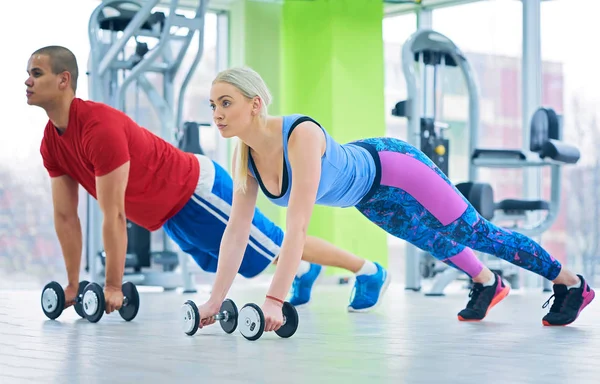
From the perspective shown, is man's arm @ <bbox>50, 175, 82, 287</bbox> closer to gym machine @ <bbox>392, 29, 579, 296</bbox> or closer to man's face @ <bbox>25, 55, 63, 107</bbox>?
man's face @ <bbox>25, 55, 63, 107</bbox>

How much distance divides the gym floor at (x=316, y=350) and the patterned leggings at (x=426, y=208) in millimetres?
260

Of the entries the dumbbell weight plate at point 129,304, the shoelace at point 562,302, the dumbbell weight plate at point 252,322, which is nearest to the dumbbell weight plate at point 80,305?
the dumbbell weight plate at point 129,304

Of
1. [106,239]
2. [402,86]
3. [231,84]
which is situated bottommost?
[106,239]

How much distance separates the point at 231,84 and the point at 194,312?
2.22 ft

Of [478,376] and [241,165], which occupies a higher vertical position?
[241,165]

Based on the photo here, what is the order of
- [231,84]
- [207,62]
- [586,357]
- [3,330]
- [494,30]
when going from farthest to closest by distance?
[207,62] → [494,30] → [3,330] → [231,84] → [586,357]

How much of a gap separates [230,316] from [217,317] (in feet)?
0.13

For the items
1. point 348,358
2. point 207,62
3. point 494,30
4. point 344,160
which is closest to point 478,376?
point 348,358

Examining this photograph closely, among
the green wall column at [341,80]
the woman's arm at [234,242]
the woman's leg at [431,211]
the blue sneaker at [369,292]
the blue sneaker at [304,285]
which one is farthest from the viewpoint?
the green wall column at [341,80]

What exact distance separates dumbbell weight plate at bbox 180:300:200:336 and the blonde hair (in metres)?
0.38

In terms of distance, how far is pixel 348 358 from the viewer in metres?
2.10

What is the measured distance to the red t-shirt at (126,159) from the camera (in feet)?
9.73

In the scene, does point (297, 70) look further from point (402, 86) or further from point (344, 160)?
point (344, 160)

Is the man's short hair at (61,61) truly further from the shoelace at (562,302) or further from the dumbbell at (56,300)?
the shoelace at (562,302)
